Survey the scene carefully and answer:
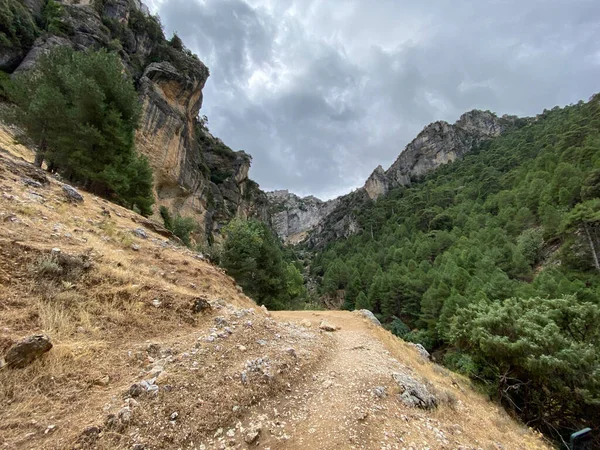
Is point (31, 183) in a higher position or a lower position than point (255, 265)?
higher

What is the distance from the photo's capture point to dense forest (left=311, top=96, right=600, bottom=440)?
10.1 m

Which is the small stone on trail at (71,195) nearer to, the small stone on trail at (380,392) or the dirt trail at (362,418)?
the dirt trail at (362,418)

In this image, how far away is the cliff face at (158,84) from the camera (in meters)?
28.9

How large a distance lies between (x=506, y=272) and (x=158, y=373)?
144ft

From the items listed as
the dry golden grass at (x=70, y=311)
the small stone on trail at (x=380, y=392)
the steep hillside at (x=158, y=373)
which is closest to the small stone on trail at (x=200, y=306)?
the steep hillside at (x=158, y=373)

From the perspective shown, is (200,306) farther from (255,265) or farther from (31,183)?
(255,265)

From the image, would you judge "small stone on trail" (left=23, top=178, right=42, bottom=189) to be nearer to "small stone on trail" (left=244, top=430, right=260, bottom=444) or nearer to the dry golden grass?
the dry golden grass

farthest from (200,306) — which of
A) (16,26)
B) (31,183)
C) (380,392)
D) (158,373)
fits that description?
(16,26)

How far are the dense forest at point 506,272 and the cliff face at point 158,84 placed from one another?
1205 inches

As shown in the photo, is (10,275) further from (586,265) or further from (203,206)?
(586,265)

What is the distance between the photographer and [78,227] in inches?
304

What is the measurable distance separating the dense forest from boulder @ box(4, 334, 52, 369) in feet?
44.2

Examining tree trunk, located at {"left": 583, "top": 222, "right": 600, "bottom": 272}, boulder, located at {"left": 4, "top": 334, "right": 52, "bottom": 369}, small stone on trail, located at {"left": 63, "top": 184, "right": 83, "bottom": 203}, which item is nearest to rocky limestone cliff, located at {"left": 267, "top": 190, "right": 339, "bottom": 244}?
tree trunk, located at {"left": 583, "top": 222, "right": 600, "bottom": 272}

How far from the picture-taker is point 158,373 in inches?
158
